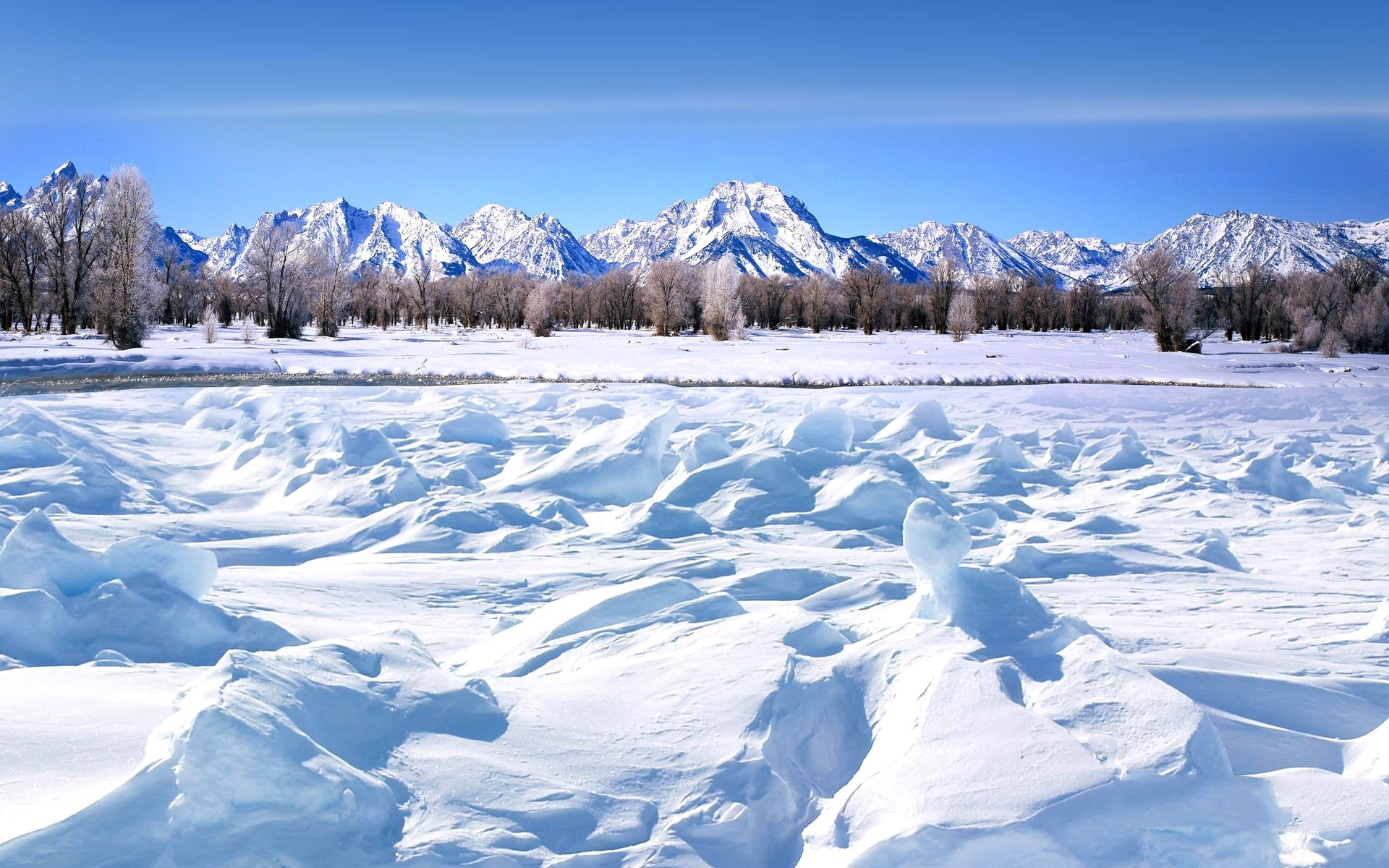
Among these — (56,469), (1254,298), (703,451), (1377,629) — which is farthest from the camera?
(1254,298)

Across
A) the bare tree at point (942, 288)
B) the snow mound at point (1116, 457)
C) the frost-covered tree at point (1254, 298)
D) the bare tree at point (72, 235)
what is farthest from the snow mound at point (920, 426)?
the frost-covered tree at point (1254, 298)

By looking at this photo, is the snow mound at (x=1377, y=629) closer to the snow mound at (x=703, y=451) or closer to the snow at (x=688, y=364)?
the snow mound at (x=703, y=451)

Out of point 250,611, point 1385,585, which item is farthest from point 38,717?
point 1385,585

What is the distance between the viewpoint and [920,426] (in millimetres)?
11844

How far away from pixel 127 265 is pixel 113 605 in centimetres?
3561

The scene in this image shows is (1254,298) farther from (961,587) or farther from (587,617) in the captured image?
(587,617)

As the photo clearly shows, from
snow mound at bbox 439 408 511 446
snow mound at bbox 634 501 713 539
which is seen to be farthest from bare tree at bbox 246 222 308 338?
snow mound at bbox 634 501 713 539

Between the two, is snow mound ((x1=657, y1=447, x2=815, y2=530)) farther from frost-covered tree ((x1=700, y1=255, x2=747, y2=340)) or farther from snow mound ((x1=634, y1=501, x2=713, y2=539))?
frost-covered tree ((x1=700, y1=255, x2=747, y2=340))

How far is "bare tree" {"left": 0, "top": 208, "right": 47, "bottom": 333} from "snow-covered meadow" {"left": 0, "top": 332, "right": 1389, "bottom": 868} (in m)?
45.6

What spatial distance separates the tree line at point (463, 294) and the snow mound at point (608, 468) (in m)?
29.3

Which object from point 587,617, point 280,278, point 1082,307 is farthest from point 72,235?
point 1082,307

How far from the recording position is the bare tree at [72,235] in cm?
4366

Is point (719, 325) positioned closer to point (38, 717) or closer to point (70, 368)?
point (70, 368)

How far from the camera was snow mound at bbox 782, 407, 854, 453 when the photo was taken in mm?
9719
